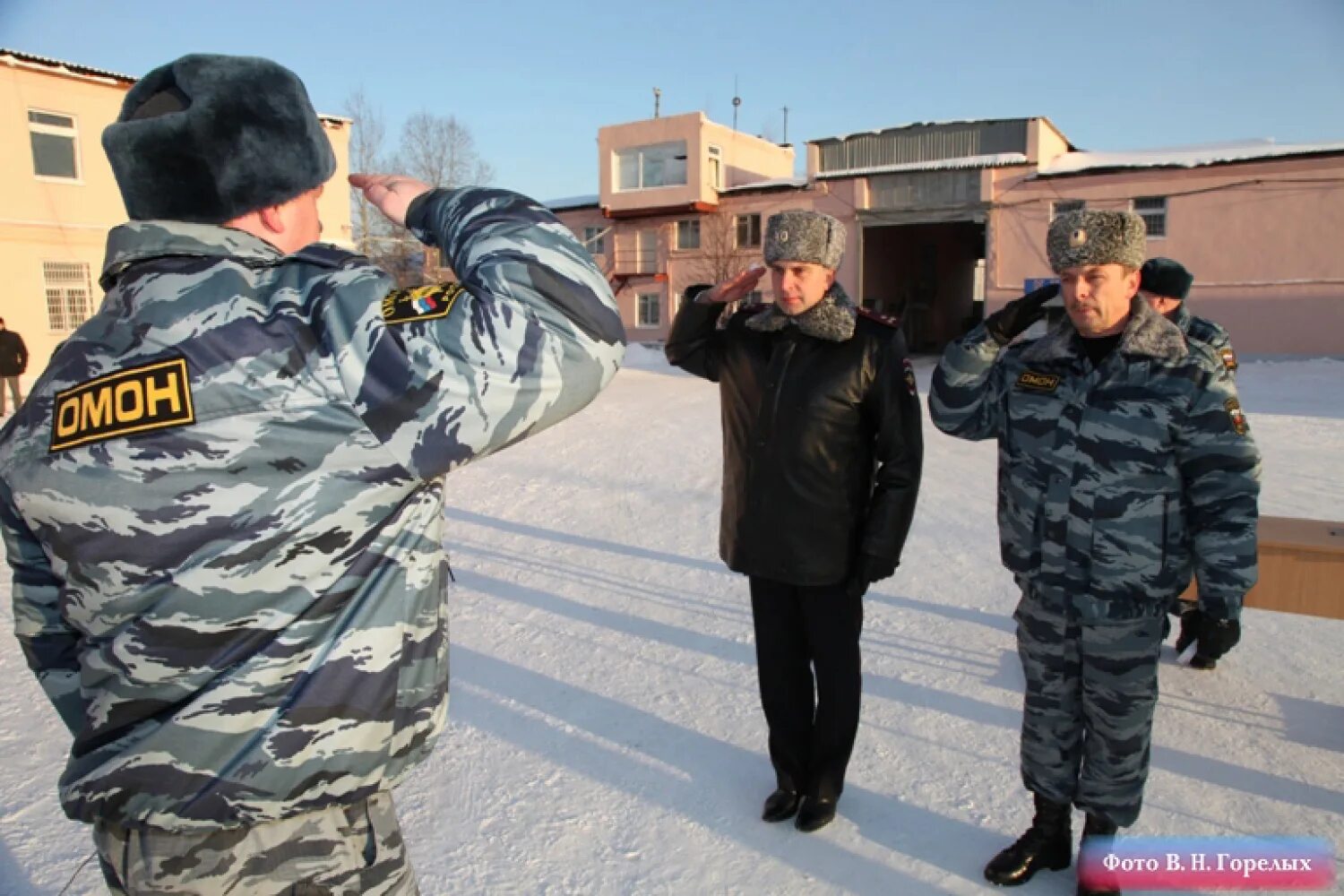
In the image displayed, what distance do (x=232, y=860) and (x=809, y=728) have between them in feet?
7.05

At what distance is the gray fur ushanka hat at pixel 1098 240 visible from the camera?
7.89ft

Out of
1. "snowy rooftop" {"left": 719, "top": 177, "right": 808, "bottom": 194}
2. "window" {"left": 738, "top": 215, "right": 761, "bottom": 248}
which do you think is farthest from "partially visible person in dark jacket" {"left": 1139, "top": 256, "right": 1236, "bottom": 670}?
"window" {"left": 738, "top": 215, "right": 761, "bottom": 248}

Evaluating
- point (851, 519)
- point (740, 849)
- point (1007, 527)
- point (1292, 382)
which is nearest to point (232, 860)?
point (740, 849)

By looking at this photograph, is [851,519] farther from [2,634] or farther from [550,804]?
[2,634]

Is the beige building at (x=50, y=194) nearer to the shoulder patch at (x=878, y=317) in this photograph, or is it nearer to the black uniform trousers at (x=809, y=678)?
the black uniform trousers at (x=809, y=678)

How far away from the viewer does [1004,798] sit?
2971 millimetres

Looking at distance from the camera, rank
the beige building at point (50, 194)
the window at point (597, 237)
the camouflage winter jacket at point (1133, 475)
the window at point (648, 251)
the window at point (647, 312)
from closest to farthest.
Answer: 1. the camouflage winter jacket at point (1133, 475)
2. the beige building at point (50, 194)
3. the window at point (648, 251)
4. the window at point (647, 312)
5. the window at point (597, 237)

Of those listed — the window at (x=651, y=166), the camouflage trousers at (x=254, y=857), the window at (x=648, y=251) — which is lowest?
the camouflage trousers at (x=254, y=857)

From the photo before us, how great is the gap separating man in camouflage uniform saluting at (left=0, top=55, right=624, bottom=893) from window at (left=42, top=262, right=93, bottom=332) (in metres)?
21.0

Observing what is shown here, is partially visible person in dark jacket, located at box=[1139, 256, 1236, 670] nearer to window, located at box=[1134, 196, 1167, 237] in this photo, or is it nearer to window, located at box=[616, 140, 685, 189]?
window, located at box=[1134, 196, 1167, 237]

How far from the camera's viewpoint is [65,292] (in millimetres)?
18781

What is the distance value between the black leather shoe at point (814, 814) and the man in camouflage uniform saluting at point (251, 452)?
75.4 inches

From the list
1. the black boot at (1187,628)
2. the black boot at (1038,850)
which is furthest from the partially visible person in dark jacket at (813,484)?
the black boot at (1187,628)

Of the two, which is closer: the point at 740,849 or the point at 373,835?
the point at 373,835
